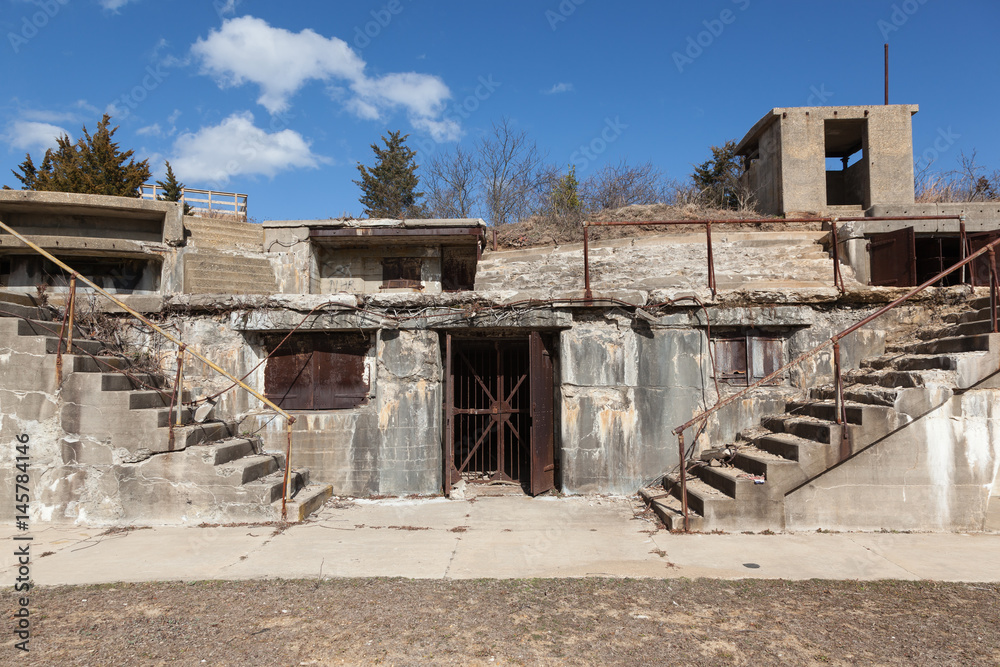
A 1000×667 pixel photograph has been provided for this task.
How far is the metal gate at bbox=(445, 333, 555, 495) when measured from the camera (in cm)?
774

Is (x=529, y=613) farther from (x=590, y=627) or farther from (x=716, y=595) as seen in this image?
(x=716, y=595)

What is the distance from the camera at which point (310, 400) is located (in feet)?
26.3

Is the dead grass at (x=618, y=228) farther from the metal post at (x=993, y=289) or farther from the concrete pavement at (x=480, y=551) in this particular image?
the concrete pavement at (x=480, y=551)

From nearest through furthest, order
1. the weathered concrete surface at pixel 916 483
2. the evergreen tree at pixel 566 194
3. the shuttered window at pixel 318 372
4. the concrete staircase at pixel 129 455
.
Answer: the weathered concrete surface at pixel 916 483 < the concrete staircase at pixel 129 455 < the shuttered window at pixel 318 372 < the evergreen tree at pixel 566 194

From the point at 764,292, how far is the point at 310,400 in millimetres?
6366

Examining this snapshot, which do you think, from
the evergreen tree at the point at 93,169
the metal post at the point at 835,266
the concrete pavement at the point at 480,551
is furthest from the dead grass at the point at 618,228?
the evergreen tree at the point at 93,169

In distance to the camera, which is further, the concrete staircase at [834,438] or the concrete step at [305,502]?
the concrete step at [305,502]

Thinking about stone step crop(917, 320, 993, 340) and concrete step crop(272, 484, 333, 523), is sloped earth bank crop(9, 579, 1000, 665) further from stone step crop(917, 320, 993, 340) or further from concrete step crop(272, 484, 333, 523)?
stone step crop(917, 320, 993, 340)

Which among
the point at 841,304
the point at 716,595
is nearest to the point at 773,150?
the point at 841,304

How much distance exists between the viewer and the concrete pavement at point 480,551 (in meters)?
4.90

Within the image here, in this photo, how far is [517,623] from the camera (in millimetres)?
3920

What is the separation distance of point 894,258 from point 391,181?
2822 cm

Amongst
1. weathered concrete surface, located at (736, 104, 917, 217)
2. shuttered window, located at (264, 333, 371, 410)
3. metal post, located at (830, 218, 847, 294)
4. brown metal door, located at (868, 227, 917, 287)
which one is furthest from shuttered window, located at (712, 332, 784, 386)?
weathered concrete surface, located at (736, 104, 917, 217)

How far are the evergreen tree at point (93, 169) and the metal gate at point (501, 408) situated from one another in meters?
19.9
